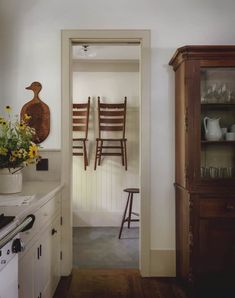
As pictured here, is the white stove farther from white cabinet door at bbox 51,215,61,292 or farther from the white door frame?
the white door frame

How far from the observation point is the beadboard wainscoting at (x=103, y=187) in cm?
462

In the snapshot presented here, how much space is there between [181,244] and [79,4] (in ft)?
7.51

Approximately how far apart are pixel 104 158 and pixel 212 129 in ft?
7.62

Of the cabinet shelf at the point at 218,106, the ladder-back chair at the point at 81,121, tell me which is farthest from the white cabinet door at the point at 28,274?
the ladder-back chair at the point at 81,121

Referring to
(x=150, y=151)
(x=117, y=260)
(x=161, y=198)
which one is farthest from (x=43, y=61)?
(x=117, y=260)

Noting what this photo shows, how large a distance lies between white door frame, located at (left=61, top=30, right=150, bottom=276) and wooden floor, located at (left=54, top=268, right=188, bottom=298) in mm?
121

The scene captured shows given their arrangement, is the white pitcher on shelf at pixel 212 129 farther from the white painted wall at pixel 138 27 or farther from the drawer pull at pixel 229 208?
the drawer pull at pixel 229 208

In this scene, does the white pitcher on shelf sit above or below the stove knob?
above

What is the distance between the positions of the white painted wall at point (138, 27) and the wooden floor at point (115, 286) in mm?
320

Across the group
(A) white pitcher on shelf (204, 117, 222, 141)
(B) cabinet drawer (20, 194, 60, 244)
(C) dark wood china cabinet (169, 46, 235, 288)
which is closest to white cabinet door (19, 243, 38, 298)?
(B) cabinet drawer (20, 194, 60, 244)

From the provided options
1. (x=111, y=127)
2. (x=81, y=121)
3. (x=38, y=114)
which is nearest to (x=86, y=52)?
(x=81, y=121)

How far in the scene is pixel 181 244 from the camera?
103 inches

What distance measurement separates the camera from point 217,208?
2.38 meters

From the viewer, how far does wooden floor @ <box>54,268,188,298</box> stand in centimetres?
248
